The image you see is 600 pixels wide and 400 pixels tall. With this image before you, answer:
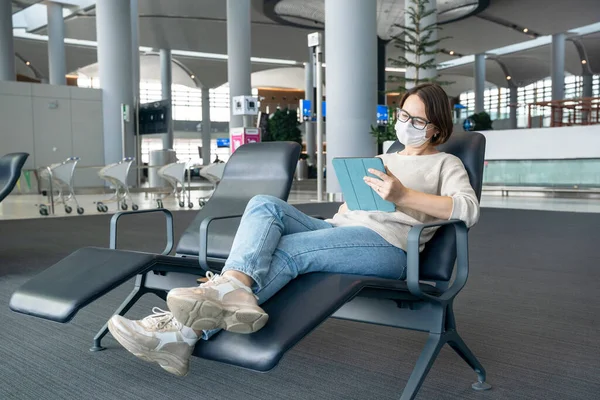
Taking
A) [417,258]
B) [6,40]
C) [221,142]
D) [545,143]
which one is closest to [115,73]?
[6,40]

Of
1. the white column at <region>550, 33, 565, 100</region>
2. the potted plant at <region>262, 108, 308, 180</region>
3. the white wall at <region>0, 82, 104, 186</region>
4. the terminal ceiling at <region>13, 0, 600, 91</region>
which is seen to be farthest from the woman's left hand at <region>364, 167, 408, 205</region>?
the white column at <region>550, 33, 565, 100</region>

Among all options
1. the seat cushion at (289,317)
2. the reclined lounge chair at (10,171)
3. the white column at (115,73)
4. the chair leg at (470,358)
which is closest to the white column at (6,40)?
the white column at (115,73)

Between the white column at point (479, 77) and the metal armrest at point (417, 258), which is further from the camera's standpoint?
the white column at point (479, 77)

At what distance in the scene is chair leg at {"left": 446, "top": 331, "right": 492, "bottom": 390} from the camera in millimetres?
2223

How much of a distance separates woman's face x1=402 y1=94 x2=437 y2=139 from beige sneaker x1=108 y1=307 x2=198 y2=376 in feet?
4.10

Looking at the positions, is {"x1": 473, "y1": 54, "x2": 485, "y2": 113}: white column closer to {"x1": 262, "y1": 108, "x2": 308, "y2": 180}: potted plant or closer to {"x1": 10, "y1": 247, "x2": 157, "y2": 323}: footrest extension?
{"x1": 262, "y1": 108, "x2": 308, "y2": 180}: potted plant

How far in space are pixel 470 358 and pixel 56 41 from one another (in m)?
22.8

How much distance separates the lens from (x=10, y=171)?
5.18 m

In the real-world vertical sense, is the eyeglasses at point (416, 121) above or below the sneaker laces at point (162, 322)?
above

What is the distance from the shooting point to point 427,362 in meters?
2.03

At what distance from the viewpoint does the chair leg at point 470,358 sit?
7.29ft

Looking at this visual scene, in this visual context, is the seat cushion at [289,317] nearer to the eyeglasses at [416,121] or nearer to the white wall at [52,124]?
the eyeglasses at [416,121]

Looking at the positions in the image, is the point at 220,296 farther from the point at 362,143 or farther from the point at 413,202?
the point at 362,143

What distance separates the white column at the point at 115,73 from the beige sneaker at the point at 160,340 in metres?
15.8
